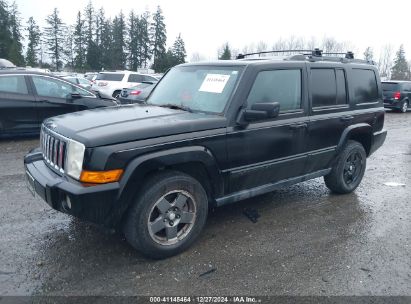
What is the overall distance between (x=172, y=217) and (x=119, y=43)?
71858mm

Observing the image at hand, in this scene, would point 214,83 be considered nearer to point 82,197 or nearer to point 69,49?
point 82,197

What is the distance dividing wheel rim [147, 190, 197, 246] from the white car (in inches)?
675

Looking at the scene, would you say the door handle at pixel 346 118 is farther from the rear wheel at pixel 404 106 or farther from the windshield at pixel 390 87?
the rear wheel at pixel 404 106

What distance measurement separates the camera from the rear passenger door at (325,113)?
4.59 metres

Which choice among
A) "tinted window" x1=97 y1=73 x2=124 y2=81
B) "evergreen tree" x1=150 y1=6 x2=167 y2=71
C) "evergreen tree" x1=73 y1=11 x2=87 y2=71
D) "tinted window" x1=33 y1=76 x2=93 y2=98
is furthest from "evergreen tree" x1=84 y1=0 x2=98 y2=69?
"tinted window" x1=33 y1=76 x2=93 y2=98

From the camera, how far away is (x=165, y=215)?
3.44m

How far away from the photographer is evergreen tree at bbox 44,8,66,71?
2899 inches

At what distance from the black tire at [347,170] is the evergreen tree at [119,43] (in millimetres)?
67763

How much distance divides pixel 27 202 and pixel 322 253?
3.66 meters

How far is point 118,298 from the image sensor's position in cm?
289

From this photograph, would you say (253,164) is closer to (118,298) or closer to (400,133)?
(118,298)

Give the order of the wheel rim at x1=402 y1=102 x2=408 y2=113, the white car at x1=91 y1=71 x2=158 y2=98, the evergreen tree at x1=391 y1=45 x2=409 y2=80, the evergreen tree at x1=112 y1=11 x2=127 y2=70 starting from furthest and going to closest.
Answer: the evergreen tree at x1=112 y1=11 x2=127 y2=70 < the evergreen tree at x1=391 y1=45 x2=409 y2=80 < the white car at x1=91 y1=71 x2=158 y2=98 < the wheel rim at x1=402 y1=102 x2=408 y2=113

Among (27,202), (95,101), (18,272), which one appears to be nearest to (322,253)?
(18,272)

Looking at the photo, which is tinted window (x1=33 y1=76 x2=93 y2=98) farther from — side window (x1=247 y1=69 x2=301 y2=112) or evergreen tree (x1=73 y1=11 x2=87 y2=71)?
evergreen tree (x1=73 y1=11 x2=87 y2=71)
